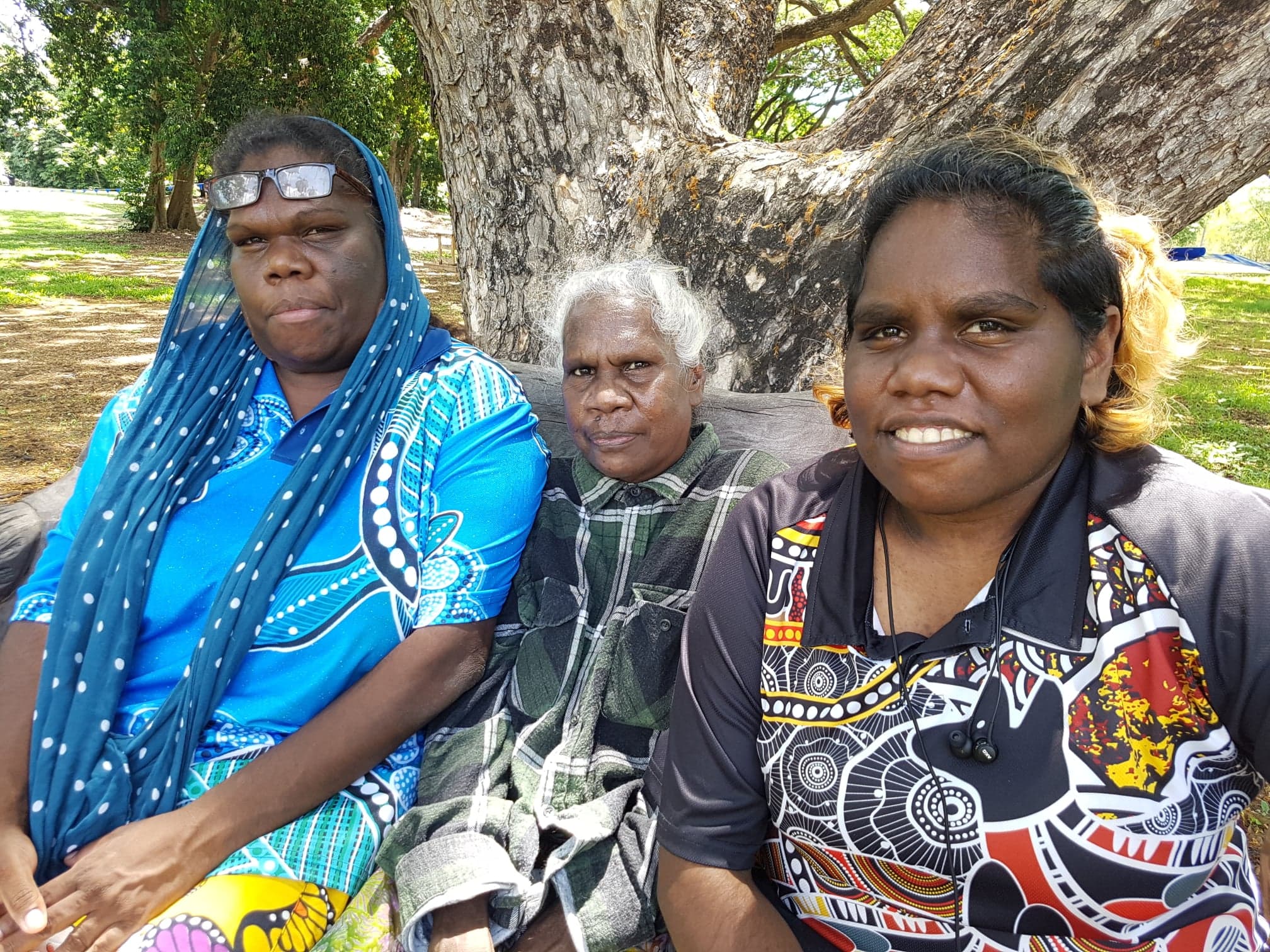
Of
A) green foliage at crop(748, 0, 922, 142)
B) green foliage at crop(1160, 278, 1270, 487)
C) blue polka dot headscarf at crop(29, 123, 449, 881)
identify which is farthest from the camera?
green foliage at crop(748, 0, 922, 142)

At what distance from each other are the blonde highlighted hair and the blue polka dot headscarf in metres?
1.21

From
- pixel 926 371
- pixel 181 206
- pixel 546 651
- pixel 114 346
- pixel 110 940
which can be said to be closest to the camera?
pixel 926 371

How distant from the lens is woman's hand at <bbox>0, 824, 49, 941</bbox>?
172cm

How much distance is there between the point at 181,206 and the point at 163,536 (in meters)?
24.3

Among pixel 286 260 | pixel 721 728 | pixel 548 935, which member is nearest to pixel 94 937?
pixel 548 935

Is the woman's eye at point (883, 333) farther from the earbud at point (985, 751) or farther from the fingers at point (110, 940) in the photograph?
the fingers at point (110, 940)

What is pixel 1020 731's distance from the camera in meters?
1.40

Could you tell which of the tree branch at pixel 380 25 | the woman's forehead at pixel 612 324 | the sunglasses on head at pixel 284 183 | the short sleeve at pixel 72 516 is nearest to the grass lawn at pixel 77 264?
the tree branch at pixel 380 25

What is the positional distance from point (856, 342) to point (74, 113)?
19653 mm

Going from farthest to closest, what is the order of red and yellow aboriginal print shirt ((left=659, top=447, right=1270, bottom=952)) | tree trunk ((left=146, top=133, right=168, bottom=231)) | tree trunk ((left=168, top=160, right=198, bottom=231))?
tree trunk ((left=168, top=160, right=198, bottom=231)) < tree trunk ((left=146, top=133, right=168, bottom=231)) < red and yellow aboriginal print shirt ((left=659, top=447, right=1270, bottom=952))

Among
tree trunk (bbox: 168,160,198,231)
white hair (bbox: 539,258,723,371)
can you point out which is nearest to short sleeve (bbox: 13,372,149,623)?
white hair (bbox: 539,258,723,371)

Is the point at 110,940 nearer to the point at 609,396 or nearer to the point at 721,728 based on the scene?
the point at 721,728

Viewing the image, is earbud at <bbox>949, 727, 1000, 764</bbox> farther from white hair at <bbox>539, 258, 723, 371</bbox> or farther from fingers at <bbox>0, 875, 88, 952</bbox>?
fingers at <bbox>0, 875, 88, 952</bbox>

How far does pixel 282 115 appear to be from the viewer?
2438 mm
